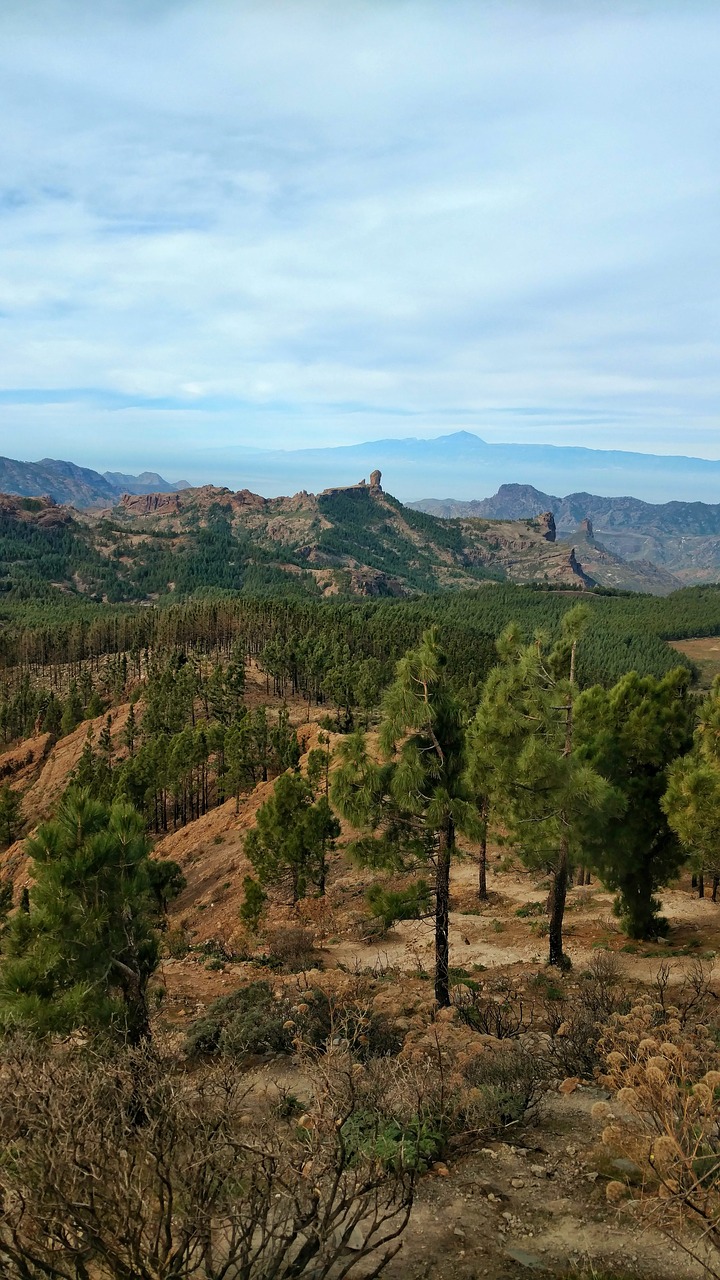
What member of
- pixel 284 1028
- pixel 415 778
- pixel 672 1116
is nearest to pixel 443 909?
pixel 415 778

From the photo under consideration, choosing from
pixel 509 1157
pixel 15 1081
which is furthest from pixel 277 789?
pixel 15 1081

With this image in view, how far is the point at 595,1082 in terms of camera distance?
13.4m

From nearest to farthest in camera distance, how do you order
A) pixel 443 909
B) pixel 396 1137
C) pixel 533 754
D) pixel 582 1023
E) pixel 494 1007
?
pixel 396 1137 < pixel 582 1023 < pixel 494 1007 < pixel 443 909 < pixel 533 754

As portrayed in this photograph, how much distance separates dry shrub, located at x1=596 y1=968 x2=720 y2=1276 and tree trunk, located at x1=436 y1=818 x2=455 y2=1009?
4.71 meters

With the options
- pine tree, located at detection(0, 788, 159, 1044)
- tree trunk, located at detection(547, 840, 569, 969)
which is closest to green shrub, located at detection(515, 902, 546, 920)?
tree trunk, located at detection(547, 840, 569, 969)

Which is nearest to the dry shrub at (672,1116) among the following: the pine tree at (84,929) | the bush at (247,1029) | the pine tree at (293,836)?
the bush at (247,1029)

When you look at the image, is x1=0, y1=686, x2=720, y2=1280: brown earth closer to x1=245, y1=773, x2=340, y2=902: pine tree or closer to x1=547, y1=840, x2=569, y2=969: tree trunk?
x1=547, y1=840, x2=569, y2=969: tree trunk

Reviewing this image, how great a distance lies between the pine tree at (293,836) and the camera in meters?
32.5

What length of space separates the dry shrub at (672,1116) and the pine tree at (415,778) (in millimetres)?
5425

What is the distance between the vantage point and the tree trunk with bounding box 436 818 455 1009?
1711cm

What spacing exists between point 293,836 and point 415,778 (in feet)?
57.3

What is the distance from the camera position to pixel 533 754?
753 inches

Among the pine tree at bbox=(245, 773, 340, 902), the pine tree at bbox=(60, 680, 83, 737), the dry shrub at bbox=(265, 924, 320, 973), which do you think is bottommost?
the pine tree at bbox=(60, 680, 83, 737)

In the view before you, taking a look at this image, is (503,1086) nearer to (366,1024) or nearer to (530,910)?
(366,1024)
